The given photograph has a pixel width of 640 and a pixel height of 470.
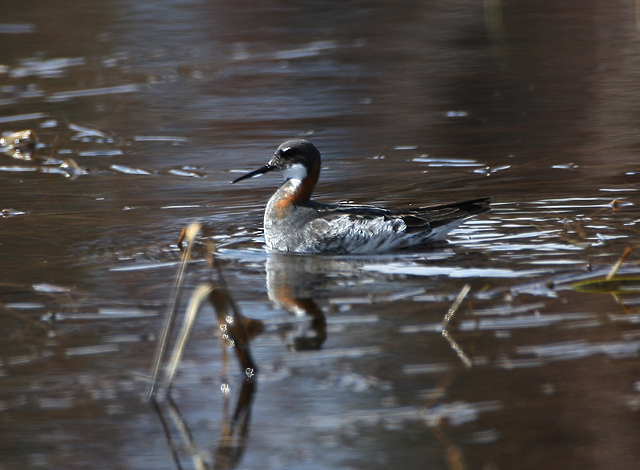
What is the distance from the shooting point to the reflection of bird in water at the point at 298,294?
5.69 m

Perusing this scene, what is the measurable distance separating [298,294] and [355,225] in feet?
3.24

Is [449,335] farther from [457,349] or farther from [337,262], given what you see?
[337,262]

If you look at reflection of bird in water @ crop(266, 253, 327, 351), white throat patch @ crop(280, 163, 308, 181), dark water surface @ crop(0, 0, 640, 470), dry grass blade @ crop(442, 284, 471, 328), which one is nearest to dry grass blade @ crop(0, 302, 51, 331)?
dark water surface @ crop(0, 0, 640, 470)

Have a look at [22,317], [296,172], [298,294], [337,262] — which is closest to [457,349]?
[298,294]

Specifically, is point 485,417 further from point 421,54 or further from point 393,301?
point 421,54

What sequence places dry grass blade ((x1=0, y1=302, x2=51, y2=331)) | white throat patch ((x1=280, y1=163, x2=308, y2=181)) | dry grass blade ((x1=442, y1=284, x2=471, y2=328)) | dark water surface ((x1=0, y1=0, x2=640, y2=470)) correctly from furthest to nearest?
white throat patch ((x1=280, y1=163, x2=308, y2=181)) → dry grass blade ((x1=0, y1=302, x2=51, y2=331)) → dry grass blade ((x1=442, y1=284, x2=471, y2=328)) → dark water surface ((x1=0, y1=0, x2=640, y2=470))

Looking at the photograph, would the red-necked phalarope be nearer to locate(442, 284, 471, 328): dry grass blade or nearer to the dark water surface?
the dark water surface

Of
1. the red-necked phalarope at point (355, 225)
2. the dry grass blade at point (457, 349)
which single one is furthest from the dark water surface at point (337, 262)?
the red-necked phalarope at point (355, 225)

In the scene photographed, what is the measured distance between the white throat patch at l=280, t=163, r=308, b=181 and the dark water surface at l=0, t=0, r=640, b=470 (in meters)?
0.54

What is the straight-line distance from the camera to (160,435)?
15.2ft

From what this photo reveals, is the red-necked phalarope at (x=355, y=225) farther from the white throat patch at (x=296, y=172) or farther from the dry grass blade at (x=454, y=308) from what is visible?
the dry grass blade at (x=454, y=308)

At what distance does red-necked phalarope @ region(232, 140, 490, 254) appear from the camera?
731 centimetres

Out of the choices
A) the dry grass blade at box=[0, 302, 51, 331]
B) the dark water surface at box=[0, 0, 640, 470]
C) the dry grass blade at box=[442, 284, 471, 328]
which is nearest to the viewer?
the dark water surface at box=[0, 0, 640, 470]

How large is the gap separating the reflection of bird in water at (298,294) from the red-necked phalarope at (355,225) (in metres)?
0.15
